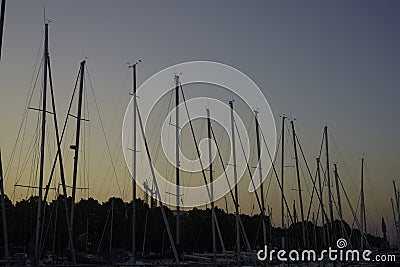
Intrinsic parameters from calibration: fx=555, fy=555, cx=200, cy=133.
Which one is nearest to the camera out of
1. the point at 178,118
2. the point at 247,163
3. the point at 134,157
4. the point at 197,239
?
the point at 134,157

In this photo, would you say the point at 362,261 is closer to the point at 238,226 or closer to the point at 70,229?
the point at 238,226

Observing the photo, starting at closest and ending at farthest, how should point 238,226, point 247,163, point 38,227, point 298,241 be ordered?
point 38,227, point 238,226, point 247,163, point 298,241

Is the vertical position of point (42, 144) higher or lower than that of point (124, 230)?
higher

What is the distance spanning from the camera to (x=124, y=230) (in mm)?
46656

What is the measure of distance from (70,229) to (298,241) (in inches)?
1238

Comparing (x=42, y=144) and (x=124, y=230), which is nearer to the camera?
(x=42, y=144)

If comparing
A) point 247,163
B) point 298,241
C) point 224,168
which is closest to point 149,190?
point 224,168

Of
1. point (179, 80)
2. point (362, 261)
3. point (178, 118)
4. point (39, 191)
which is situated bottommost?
point (362, 261)

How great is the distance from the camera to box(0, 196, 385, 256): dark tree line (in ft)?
137

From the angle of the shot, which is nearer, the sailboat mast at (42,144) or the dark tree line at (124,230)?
the sailboat mast at (42,144)

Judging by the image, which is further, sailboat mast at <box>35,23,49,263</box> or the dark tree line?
the dark tree line

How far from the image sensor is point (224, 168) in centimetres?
4700

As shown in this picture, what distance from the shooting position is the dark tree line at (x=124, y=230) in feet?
137

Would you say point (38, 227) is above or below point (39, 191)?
below
